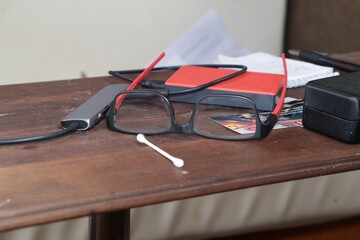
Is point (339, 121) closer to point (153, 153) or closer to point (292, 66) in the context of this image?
point (153, 153)

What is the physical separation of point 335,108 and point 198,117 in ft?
0.56

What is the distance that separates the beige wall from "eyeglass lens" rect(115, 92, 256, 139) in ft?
3.54

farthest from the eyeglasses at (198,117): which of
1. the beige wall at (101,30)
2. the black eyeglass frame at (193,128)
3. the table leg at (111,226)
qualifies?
the beige wall at (101,30)

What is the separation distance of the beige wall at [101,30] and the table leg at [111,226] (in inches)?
45.8

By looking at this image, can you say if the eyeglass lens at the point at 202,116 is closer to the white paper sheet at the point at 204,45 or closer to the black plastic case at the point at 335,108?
the black plastic case at the point at 335,108

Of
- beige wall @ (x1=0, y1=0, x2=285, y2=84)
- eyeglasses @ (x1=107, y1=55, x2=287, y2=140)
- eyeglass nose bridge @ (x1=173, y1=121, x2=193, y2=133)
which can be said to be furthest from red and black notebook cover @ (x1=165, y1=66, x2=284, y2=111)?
beige wall @ (x1=0, y1=0, x2=285, y2=84)

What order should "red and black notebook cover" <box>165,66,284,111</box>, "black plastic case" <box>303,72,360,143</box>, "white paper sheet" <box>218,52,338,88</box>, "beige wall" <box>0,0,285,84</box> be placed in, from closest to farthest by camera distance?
"black plastic case" <box>303,72,360,143</box>, "red and black notebook cover" <box>165,66,284,111</box>, "white paper sheet" <box>218,52,338,88</box>, "beige wall" <box>0,0,285,84</box>

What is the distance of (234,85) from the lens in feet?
2.31

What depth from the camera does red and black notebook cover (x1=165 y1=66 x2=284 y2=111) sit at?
66 centimetres

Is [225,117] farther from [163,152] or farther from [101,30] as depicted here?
[101,30]

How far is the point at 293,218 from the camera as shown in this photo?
3.75 ft

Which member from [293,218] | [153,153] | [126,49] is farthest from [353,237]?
[126,49]

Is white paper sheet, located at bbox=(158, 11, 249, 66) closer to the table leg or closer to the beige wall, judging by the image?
the beige wall

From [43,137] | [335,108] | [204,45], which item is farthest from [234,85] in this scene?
[204,45]
